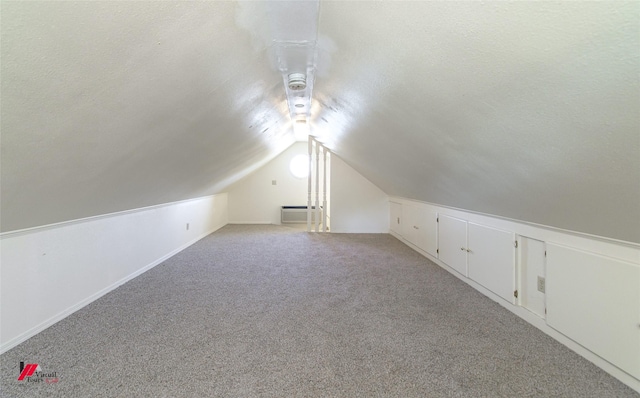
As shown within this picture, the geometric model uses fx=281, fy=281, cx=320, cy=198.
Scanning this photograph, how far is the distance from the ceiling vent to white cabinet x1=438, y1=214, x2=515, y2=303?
2093mm

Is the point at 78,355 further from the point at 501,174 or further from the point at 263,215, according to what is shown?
the point at 263,215

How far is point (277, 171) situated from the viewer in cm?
756

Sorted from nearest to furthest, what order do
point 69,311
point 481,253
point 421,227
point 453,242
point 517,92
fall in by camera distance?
point 517,92 < point 69,311 < point 481,253 < point 453,242 < point 421,227

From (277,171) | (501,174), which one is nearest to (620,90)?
(501,174)

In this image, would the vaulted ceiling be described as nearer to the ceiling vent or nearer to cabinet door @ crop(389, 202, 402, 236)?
the ceiling vent

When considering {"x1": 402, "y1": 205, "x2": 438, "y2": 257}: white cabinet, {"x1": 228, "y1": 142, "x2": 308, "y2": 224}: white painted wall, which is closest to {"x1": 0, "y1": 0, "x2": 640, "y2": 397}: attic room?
{"x1": 402, "y1": 205, "x2": 438, "y2": 257}: white cabinet

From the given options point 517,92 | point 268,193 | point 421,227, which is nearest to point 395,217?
point 421,227

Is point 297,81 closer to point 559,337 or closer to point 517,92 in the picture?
point 517,92

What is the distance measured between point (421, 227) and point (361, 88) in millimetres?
2767

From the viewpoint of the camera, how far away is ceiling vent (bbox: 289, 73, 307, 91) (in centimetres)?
239

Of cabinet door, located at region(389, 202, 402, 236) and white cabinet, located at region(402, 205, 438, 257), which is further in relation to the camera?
cabinet door, located at region(389, 202, 402, 236)

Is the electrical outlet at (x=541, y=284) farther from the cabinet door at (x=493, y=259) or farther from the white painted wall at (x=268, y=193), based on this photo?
the white painted wall at (x=268, y=193)

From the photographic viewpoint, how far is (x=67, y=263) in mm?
2162

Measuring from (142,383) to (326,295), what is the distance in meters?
1.51
